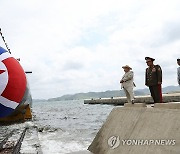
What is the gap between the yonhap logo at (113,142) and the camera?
198 inches

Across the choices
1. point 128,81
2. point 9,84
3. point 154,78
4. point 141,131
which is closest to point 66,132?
point 9,84

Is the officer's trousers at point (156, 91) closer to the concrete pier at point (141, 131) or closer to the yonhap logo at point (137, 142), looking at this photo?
the concrete pier at point (141, 131)

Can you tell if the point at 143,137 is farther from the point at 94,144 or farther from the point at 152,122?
the point at 94,144

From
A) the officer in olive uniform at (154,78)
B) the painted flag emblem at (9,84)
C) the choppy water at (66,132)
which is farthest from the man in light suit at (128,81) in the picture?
the painted flag emblem at (9,84)

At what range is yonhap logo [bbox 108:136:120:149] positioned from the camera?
5.02 meters

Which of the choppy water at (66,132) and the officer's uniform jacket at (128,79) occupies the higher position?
the officer's uniform jacket at (128,79)

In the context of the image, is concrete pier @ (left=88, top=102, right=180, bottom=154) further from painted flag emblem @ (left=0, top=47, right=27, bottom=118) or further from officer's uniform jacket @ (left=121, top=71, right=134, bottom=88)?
→ painted flag emblem @ (left=0, top=47, right=27, bottom=118)

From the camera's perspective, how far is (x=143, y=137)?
4.43 m

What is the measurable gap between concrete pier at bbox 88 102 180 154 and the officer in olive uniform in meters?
1.22

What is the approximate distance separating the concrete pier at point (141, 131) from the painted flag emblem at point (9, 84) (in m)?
5.75

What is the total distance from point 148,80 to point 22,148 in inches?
176

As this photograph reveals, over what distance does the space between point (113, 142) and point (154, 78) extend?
221 cm

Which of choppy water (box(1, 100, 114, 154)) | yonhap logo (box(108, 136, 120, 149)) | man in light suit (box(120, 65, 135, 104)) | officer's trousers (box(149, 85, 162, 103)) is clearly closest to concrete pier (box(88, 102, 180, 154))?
yonhap logo (box(108, 136, 120, 149))

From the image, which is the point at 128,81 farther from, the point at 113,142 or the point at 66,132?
the point at 66,132
